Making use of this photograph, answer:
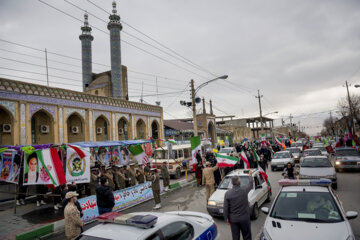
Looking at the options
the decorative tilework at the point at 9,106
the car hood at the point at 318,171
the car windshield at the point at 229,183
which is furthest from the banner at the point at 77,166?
the car hood at the point at 318,171

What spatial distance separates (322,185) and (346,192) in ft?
20.1

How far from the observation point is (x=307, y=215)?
15.8 ft

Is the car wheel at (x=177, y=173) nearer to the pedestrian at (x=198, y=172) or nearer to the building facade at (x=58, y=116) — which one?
A: the pedestrian at (x=198, y=172)

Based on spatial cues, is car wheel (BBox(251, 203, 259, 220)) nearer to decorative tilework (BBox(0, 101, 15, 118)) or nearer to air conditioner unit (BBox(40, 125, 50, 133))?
decorative tilework (BBox(0, 101, 15, 118))

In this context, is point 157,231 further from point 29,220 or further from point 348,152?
point 348,152

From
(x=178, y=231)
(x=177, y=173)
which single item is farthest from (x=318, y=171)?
(x=178, y=231)

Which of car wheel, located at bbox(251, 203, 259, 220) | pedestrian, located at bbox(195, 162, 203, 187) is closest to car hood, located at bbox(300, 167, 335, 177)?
car wheel, located at bbox(251, 203, 259, 220)

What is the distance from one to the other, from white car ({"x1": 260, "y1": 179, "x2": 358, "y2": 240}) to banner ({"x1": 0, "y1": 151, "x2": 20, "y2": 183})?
34.3 feet

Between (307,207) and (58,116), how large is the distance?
1715 cm

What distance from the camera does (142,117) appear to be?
85.9 ft

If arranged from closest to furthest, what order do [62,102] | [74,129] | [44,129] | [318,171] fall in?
[318,171], [44,129], [62,102], [74,129]

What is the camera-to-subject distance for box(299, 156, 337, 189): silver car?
34.9 ft

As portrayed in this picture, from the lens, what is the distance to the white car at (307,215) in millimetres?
4227

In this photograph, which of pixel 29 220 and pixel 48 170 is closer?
pixel 48 170
